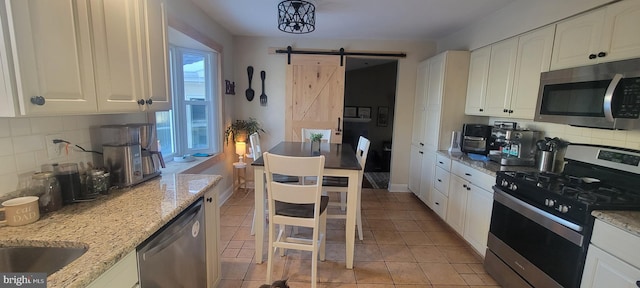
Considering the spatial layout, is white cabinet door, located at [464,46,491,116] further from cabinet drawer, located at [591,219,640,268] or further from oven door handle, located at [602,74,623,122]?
cabinet drawer, located at [591,219,640,268]

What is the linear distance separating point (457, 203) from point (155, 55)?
9.63 ft

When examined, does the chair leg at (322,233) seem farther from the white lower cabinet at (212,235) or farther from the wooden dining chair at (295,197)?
the white lower cabinet at (212,235)

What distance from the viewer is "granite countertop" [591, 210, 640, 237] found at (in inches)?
49.3

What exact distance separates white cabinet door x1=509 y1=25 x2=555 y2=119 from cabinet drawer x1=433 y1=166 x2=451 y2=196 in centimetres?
94

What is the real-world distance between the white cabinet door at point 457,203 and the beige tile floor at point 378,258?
188 mm

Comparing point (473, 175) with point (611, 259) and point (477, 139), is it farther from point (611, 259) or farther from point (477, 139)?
point (611, 259)

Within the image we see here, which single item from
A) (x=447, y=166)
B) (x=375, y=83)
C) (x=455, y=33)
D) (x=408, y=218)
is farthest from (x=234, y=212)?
(x=375, y=83)

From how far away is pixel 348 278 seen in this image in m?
2.17

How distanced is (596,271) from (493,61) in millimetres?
2090

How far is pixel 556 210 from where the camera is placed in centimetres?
160

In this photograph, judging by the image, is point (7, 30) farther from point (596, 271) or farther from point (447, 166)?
point (447, 166)

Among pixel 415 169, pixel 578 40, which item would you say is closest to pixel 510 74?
pixel 578 40

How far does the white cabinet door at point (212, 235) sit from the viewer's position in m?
1.75

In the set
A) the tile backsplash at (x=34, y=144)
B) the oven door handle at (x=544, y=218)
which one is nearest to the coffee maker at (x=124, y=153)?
the tile backsplash at (x=34, y=144)
